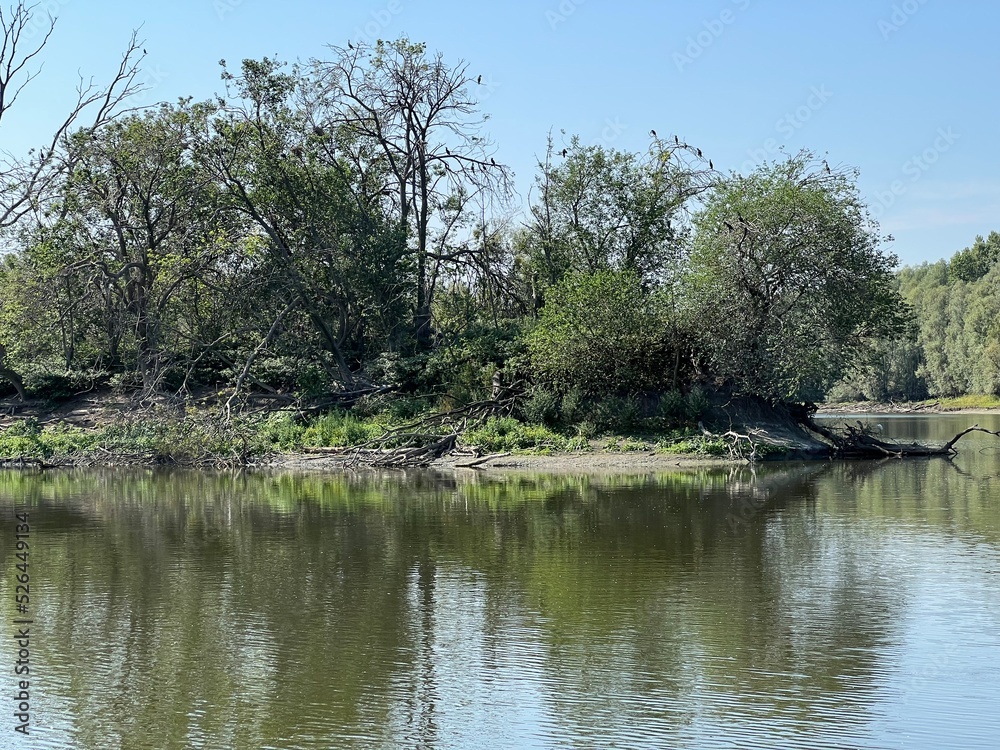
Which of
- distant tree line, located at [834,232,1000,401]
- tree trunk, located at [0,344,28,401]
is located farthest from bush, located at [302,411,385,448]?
distant tree line, located at [834,232,1000,401]

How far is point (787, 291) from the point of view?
33.8m

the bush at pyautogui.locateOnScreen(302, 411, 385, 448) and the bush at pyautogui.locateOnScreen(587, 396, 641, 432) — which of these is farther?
the bush at pyautogui.locateOnScreen(302, 411, 385, 448)

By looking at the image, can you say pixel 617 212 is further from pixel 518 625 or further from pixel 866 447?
pixel 518 625

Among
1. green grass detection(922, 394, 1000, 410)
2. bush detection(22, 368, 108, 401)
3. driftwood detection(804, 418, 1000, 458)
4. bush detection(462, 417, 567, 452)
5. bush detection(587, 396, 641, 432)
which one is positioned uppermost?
bush detection(22, 368, 108, 401)

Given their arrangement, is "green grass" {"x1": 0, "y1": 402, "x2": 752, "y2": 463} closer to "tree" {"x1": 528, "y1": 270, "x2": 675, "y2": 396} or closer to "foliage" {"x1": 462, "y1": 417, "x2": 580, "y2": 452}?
"foliage" {"x1": 462, "y1": 417, "x2": 580, "y2": 452}

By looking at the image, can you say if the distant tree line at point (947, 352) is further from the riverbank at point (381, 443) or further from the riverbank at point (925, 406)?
the riverbank at point (381, 443)

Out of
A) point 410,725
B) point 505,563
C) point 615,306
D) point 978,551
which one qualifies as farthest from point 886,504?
point 410,725

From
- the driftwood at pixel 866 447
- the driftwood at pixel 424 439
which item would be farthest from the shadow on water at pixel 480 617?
the driftwood at pixel 866 447

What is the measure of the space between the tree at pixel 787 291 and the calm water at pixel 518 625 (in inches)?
421

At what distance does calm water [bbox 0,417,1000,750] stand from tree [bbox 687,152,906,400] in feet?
35.0

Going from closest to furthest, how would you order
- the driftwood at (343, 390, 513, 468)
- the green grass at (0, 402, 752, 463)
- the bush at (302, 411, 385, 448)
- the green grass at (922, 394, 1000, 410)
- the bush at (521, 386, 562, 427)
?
the driftwood at (343, 390, 513, 468) < the green grass at (0, 402, 752, 463) < the bush at (302, 411, 385, 448) < the bush at (521, 386, 562, 427) < the green grass at (922, 394, 1000, 410)

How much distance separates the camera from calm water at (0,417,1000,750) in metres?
8.90

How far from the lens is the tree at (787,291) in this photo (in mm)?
32812

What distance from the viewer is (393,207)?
140ft
